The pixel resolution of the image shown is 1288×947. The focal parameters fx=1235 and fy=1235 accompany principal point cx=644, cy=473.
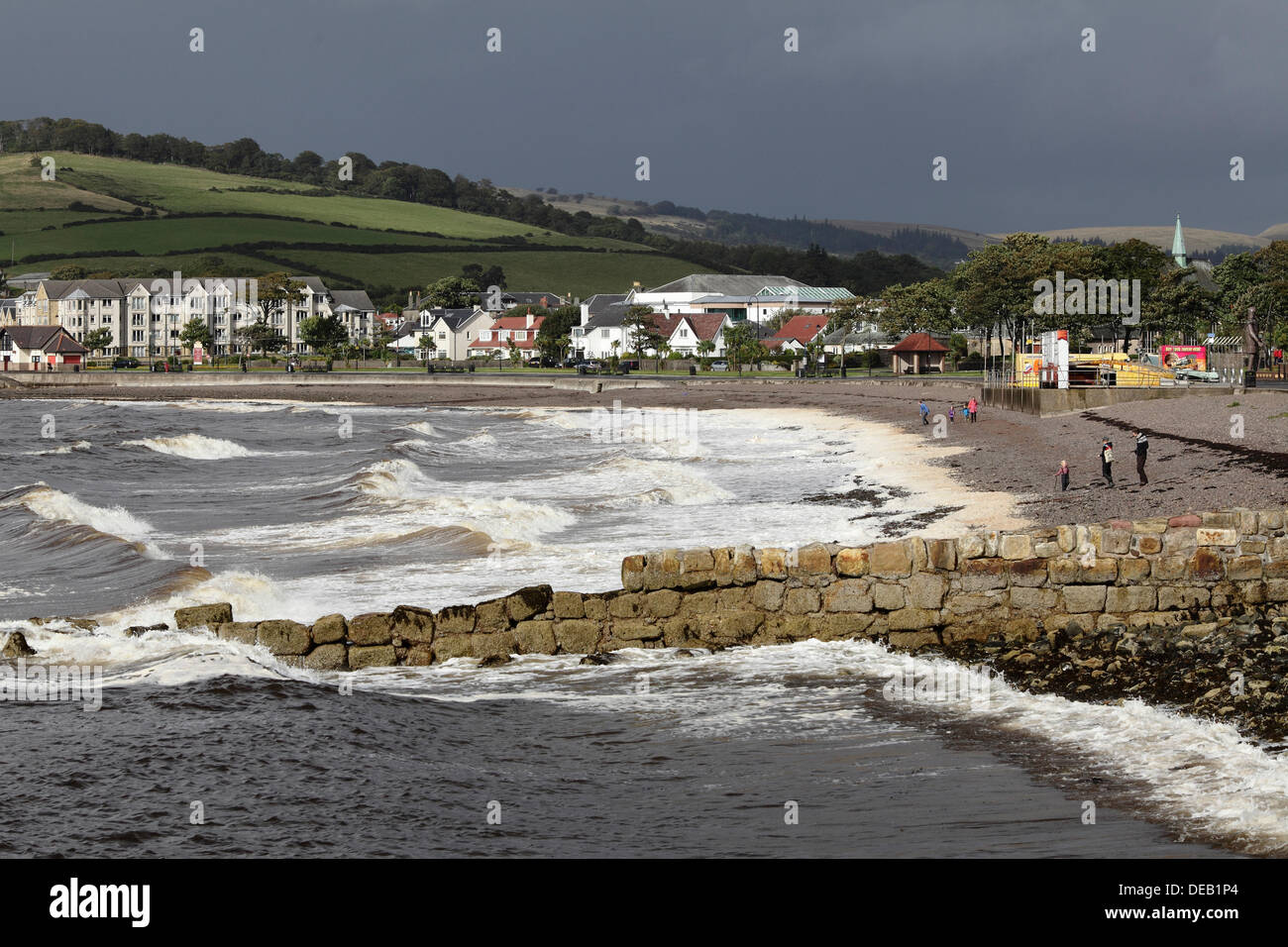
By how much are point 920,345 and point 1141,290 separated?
81.9 ft

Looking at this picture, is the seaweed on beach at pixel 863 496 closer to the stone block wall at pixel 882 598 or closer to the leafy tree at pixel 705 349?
the stone block wall at pixel 882 598

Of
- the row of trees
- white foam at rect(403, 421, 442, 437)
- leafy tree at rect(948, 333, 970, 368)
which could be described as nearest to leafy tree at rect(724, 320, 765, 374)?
leafy tree at rect(948, 333, 970, 368)

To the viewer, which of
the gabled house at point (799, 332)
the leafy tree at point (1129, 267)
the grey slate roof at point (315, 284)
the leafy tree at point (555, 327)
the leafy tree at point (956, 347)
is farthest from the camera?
the grey slate roof at point (315, 284)

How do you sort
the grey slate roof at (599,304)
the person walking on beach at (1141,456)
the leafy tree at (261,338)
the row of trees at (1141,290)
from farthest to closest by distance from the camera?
the grey slate roof at (599,304) < the leafy tree at (261,338) < the row of trees at (1141,290) < the person walking on beach at (1141,456)

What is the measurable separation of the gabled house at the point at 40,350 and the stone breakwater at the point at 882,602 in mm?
144145

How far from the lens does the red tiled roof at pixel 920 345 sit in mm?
120625

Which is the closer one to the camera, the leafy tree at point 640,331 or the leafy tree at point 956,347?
the leafy tree at point 956,347

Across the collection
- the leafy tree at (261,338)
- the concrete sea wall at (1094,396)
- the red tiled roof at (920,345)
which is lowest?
the concrete sea wall at (1094,396)

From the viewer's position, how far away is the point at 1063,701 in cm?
1416

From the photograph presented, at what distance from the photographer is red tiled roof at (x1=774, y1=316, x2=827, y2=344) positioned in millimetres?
167062

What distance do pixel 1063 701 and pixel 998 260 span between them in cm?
9584

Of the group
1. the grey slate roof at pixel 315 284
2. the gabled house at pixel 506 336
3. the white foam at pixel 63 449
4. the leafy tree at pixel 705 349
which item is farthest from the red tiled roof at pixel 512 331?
the white foam at pixel 63 449

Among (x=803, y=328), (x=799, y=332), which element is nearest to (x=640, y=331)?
(x=799, y=332)
